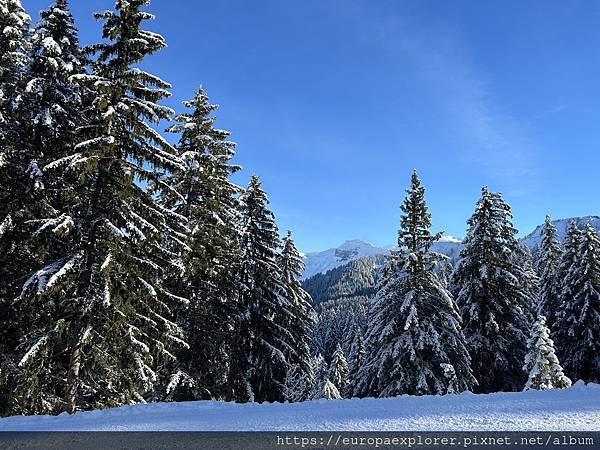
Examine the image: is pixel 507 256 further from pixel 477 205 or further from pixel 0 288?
pixel 0 288

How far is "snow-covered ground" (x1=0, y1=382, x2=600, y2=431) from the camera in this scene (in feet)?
18.4

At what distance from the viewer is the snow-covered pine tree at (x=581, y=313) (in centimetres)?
2495

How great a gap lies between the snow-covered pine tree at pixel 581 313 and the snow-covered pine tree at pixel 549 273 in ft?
6.15

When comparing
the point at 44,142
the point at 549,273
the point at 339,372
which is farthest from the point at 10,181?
the point at 339,372

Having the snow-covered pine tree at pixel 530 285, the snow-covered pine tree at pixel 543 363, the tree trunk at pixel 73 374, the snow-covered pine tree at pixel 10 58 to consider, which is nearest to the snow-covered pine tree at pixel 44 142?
the snow-covered pine tree at pixel 10 58

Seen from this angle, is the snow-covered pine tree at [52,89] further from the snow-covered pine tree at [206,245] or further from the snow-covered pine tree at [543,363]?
the snow-covered pine tree at [543,363]

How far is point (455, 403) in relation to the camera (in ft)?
22.5

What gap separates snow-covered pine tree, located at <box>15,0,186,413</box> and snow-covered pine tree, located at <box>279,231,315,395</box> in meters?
7.41

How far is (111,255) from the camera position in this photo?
1244 cm

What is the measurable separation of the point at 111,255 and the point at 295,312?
12.5 m

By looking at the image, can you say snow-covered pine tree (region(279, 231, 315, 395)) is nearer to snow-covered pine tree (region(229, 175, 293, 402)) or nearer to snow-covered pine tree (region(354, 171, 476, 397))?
snow-covered pine tree (region(229, 175, 293, 402))

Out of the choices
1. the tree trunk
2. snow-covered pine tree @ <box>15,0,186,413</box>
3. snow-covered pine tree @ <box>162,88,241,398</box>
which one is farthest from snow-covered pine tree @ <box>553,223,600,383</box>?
the tree trunk

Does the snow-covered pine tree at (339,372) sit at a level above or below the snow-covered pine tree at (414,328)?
below

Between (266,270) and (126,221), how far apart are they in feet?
29.6
